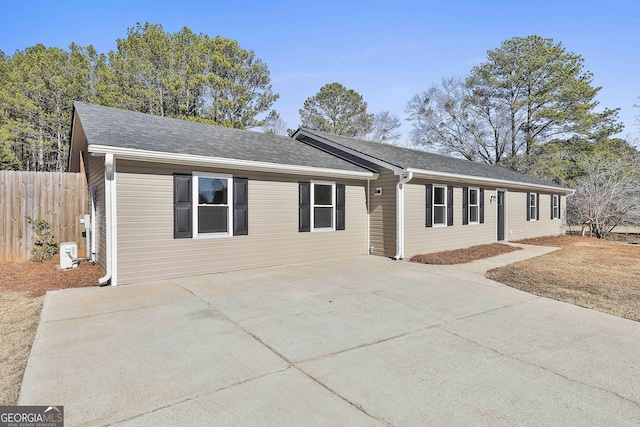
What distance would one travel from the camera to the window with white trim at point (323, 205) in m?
8.87

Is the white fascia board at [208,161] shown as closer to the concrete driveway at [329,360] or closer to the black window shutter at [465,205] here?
the concrete driveway at [329,360]

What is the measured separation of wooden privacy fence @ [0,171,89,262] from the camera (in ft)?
25.4

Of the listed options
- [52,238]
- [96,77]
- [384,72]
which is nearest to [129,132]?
[52,238]

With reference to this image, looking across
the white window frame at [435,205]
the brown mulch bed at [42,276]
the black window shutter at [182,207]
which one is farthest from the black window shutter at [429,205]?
the brown mulch bed at [42,276]

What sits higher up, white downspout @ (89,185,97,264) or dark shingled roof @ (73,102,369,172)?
dark shingled roof @ (73,102,369,172)

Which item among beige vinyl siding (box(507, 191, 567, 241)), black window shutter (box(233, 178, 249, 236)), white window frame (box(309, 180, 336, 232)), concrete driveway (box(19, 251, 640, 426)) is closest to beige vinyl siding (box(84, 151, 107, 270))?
concrete driveway (box(19, 251, 640, 426))

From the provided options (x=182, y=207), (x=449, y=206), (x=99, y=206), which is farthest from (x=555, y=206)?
(x=99, y=206)

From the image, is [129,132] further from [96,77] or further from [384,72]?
[96,77]

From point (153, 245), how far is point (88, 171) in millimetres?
4208

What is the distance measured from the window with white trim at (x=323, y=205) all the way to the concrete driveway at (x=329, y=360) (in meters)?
3.46

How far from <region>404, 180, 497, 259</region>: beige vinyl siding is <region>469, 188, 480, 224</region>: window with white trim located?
0.22 meters

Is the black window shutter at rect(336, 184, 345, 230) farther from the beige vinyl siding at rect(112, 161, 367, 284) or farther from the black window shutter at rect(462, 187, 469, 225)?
the black window shutter at rect(462, 187, 469, 225)

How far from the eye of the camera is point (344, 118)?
2681cm

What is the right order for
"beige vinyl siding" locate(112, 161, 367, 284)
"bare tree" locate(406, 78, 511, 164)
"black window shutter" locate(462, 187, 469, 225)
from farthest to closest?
"bare tree" locate(406, 78, 511, 164), "black window shutter" locate(462, 187, 469, 225), "beige vinyl siding" locate(112, 161, 367, 284)
